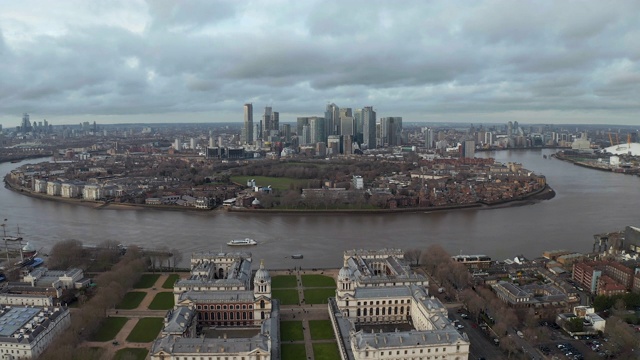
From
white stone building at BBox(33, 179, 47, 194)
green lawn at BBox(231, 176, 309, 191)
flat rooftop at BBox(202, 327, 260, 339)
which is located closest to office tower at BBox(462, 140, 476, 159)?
green lawn at BBox(231, 176, 309, 191)

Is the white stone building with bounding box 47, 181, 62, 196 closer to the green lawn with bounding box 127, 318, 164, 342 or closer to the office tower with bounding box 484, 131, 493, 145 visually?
the green lawn with bounding box 127, 318, 164, 342

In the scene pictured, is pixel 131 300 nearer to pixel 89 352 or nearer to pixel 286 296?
pixel 89 352

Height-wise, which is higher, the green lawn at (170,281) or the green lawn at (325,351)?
the green lawn at (170,281)

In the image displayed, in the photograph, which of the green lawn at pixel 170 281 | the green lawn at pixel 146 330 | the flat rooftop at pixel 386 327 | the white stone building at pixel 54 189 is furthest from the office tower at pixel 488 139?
the green lawn at pixel 146 330

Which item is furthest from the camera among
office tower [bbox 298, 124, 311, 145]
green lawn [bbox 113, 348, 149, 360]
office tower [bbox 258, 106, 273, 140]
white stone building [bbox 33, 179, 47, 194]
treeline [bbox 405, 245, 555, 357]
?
office tower [bbox 258, 106, 273, 140]

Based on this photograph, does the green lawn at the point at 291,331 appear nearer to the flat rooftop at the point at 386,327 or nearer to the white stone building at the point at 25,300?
the flat rooftop at the point at 386,327

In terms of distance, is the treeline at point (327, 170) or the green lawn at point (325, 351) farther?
the treeline at point (327, 170)

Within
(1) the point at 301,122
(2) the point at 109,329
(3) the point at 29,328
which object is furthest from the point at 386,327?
(1) the point at 301,122
